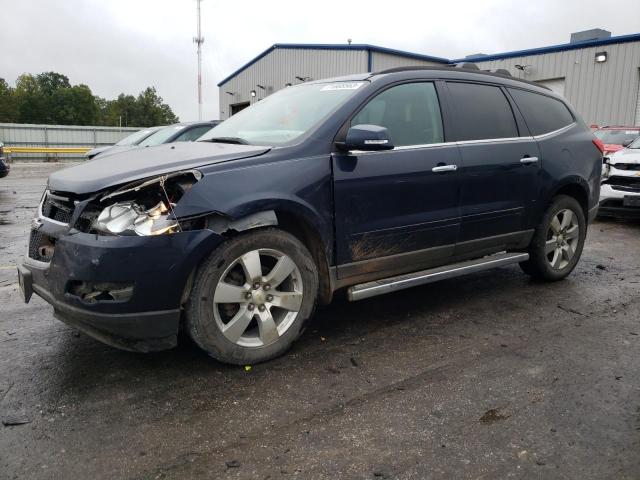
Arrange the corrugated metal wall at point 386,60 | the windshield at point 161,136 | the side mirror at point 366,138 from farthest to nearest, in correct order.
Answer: the corrugated metal wall at point 386,60 → the windshield at point 161,136 → the side mirror at point 366,138

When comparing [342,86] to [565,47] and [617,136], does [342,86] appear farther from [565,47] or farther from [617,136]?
[565,47]

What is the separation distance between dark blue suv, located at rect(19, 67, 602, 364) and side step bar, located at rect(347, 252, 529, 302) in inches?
0.6

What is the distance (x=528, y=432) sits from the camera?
100 inches

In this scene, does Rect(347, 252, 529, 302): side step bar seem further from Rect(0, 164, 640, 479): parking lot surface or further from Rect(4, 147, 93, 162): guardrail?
Rect(4, 147, 93, 162): guardrail

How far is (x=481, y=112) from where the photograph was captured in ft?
14.3

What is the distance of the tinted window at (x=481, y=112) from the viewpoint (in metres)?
4.18

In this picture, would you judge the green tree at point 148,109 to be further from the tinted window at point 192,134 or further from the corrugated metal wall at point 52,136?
the tinted window at point 192,134

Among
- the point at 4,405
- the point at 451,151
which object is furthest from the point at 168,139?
the point at 4,405

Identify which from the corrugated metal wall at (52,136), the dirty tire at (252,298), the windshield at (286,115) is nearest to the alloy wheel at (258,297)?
the dirty tire at (252,298)

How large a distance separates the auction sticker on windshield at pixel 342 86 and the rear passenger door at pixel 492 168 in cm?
84

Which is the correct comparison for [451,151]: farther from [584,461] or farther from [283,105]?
[584,461]

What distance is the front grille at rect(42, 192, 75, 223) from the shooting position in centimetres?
300

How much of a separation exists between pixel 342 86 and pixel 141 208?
1.78 metres

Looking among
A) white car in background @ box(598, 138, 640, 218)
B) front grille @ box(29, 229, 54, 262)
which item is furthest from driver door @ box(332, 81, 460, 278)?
white car in background @ box(598, 138, 640, 218)
